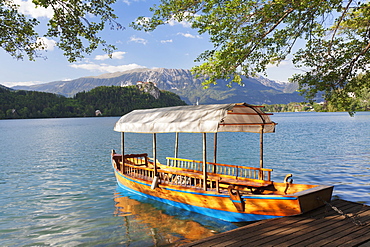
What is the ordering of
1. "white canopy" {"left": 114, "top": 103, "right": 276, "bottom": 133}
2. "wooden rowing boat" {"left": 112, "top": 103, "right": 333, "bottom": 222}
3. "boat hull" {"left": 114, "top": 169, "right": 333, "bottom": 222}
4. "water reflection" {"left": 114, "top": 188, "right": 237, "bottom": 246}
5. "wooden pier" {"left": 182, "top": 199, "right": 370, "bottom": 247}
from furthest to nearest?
"white canopy" {"left": 114, "top": 103, "right": 276, "bottom": 133} < "water reflection" {"left": 114, "top": 188, "right": 237, "bottom": 246} < "wooden rowing boat" {"left": 112, "top": 103, "right": 333, "bottom": 222} < "boat hull" {"left": 114, "top": 169, "right": 333, "bottom": 222} < "wooden pier" {"left": 182, "top": 199, "right": 370, "bottom": 247}

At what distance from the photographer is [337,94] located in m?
12.7

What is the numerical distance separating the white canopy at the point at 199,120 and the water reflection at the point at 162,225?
373cm

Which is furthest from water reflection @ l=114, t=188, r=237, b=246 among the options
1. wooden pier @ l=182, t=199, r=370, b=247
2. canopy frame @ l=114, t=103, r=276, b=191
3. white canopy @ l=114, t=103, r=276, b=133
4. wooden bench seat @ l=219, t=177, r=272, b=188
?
white canopy @ l=114, t=103, r=276, b=133

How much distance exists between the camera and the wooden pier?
7.05m

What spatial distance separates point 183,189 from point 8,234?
23.2ft

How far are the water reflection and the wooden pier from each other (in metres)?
2.14

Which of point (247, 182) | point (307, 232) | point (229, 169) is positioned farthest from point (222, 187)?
point (307, 232)

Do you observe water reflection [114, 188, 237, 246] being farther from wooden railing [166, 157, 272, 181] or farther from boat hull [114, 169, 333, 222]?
wooden railing [166, 157, 272, 181]

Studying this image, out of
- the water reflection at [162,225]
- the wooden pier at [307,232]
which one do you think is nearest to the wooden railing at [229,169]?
the water reflection at [162,225]

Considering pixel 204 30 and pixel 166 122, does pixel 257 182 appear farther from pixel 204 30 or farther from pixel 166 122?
pixel 204 30

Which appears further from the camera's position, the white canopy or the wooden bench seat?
the wooden bench seat

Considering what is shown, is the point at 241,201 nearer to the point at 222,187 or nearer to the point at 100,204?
the point at 222,187

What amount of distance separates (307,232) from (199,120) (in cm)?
505

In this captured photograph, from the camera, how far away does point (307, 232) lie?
7.62 meters
